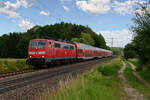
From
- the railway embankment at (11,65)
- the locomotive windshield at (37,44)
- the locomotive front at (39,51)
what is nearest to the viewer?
the railway embankment at (11,65)

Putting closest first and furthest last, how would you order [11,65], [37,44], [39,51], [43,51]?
[11,65] → [43,51] → [39,51] → [37,44]

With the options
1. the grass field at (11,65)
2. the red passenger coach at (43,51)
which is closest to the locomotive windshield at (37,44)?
the red passenger coach at (43,51)

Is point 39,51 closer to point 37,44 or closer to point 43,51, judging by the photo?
point 43,51

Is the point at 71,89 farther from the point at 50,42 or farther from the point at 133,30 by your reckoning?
the point at 50,42

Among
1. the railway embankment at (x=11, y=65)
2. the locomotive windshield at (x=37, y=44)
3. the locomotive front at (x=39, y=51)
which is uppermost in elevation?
the locomotive windshield at (x=37, y=44)

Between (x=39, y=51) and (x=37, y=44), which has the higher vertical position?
(x=37, y=44)

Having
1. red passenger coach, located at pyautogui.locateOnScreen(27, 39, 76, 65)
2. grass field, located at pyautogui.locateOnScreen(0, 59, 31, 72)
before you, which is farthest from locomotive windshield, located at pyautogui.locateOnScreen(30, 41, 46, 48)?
grass field, located at pyautogui.locateOnScreen(0, 59, 31, 72)

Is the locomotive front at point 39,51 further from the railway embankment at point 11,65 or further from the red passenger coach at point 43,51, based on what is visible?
the railway embankment at point 11,65

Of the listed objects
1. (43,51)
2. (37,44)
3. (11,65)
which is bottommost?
(11,65)

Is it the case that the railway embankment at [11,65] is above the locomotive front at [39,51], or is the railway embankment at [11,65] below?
below

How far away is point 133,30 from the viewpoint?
14258 millimetres

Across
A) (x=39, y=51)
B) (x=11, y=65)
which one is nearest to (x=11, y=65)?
(x=11, y=65)

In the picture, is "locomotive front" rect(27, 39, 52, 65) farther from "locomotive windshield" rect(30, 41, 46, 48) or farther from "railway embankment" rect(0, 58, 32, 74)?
"railway embankment" rect(0, 58, 32, 74)

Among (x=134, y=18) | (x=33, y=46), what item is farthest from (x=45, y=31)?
(x=134, y=18)
